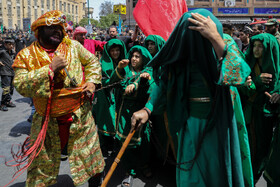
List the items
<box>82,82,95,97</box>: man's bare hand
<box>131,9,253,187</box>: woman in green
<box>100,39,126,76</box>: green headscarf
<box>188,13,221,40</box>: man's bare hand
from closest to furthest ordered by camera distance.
Answer: <box>188,13,221,40</box>: man's bare hand → <box>131,9,253,187</box>: woman in green → <box>82,82,95,97</box>: man's bare hand → <box>100,39,126,76</box>: green headscarf

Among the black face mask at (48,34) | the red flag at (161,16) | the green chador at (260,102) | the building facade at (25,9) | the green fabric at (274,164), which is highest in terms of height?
the building facade at (25,9)

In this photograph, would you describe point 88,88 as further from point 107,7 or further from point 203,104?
point 107,7

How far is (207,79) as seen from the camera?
2205 mm

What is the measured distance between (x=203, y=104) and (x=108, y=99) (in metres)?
2.57

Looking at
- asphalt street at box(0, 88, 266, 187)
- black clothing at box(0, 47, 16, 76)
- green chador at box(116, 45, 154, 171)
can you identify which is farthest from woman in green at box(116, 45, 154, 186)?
black clothing at box(0, 47, 16, 76)

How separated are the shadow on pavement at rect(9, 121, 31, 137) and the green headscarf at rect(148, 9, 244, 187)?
172 inches

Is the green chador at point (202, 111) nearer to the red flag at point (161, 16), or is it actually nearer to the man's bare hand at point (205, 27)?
the man's bare hand at point (205, 27)

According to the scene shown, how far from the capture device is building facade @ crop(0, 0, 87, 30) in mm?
63147

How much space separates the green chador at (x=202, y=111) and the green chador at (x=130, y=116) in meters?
1.33

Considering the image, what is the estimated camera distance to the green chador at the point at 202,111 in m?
2.16

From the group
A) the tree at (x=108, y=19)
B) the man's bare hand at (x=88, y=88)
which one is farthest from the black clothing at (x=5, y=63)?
the tree at (x=108, y=19)

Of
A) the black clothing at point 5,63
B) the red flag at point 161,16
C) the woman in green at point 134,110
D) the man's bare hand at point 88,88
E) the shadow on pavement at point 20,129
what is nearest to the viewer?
the man's bare hand at point 88,88

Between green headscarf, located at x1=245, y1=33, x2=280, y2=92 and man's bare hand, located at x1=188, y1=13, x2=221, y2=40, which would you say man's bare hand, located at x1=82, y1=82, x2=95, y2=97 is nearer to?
man's bare hand, located at x1=188, y1=13, x2=221, y2=40

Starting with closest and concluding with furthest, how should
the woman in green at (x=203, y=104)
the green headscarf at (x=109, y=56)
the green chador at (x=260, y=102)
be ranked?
1. the woman in green at (x=203, y=104)
2. the green chador at (x=260, y=102)
3. the green headscarf at (x=109, y=56)
